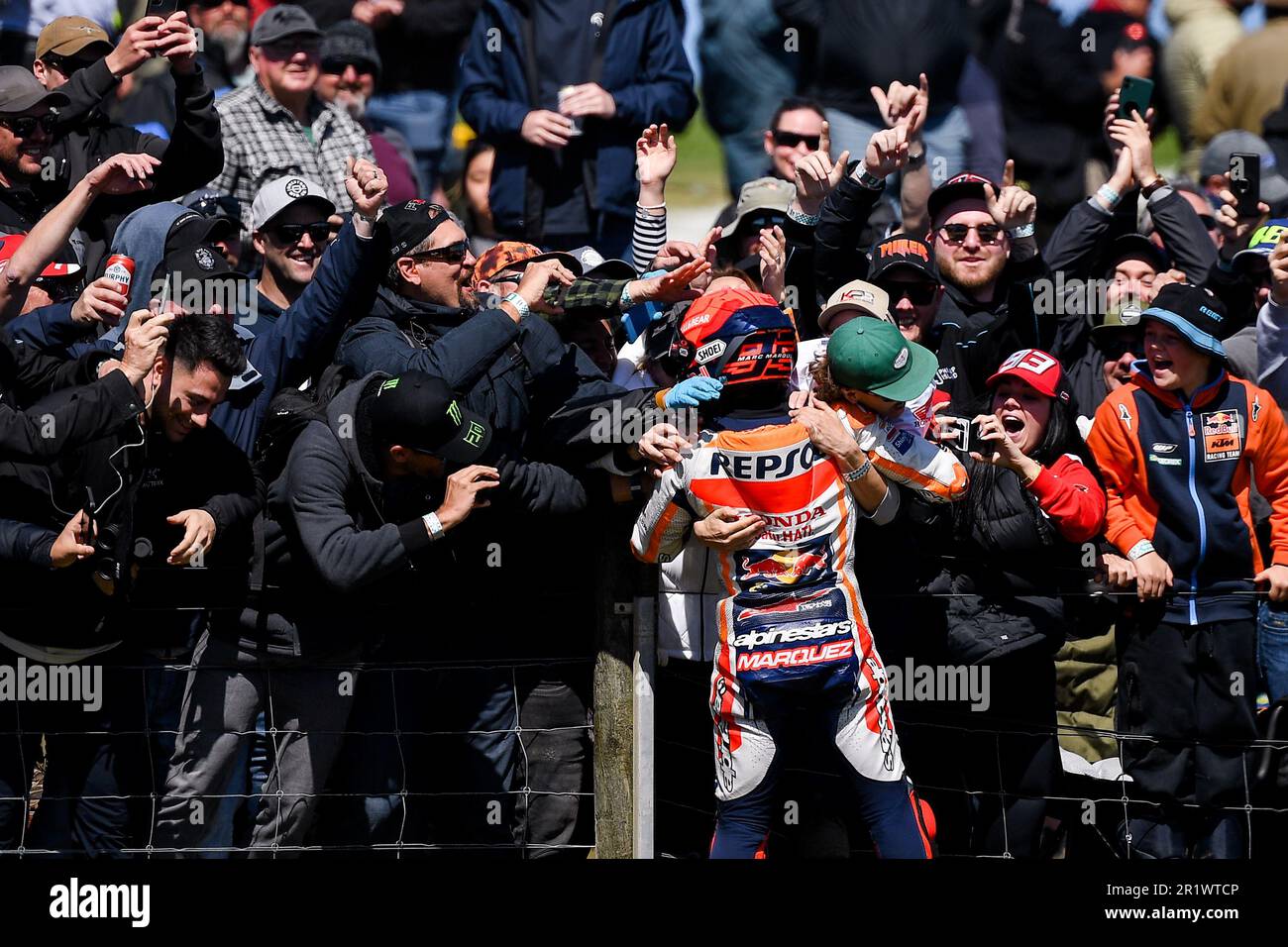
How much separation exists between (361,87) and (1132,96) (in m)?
3.97

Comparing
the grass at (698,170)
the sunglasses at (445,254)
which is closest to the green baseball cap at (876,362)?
the sunglasses at (445,254)

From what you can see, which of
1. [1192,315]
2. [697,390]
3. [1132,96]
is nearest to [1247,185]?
[1132,96]

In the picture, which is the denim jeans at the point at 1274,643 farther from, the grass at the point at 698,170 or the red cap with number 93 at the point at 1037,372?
the grass at the point at 698,170

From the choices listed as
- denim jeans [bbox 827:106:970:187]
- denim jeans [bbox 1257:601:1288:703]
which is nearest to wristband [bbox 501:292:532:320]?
denim jeans [bbox 1257:601:1288:703]

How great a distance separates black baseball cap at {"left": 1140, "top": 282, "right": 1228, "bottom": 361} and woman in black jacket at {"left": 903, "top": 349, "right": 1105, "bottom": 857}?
1.35 feet

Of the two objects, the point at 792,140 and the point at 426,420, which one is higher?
the point at 792,140

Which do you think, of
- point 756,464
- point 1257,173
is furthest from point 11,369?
point 1257,173

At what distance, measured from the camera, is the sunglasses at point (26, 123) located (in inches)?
266

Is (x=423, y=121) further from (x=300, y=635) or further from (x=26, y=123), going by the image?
(x=300, y=635)

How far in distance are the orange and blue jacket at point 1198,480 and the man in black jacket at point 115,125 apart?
359 centimetres

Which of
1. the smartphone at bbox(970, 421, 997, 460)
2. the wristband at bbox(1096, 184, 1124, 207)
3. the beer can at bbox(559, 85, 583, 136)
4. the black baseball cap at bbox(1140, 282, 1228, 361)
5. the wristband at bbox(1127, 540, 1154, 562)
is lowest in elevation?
the wristband at bbox(1127, 540, 1154, 562)

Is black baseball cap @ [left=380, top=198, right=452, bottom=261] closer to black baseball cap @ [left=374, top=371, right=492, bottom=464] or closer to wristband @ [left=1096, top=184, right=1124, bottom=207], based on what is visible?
black baseball cap @ [left=374, top=371, right=492, bottom=464]

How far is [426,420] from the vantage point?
17.9 ft

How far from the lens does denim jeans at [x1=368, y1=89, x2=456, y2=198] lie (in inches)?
387
